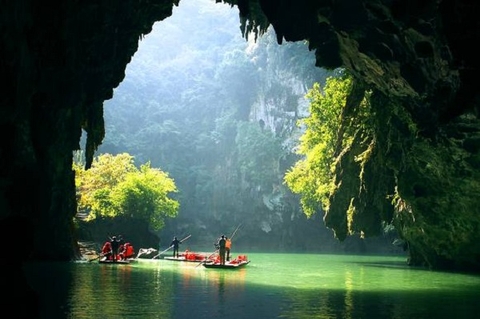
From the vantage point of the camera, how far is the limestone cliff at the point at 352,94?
13.5 m

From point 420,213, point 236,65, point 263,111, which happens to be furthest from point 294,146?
point 420,213

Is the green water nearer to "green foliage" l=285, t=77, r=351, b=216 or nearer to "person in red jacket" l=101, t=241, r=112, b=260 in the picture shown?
"person in red jacket" l=101, t=241, r=112, b=260

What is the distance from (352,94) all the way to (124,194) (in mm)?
25812

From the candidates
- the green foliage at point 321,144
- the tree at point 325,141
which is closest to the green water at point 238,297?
the tree at point 325,141

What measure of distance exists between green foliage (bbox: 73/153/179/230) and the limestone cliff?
56.4 ft

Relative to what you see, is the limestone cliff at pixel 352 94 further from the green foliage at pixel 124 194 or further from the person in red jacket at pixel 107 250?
the green foliage at pixel 124 194

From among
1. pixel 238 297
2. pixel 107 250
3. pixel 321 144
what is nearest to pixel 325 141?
pixel 321 144

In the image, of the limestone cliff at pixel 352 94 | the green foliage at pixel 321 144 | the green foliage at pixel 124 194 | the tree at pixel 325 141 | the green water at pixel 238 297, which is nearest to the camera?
Result: the green water at pixel 238 297

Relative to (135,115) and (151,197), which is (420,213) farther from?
A: (135,115)

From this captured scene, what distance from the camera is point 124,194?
158 feet

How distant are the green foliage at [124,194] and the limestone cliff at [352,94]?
17181 mm

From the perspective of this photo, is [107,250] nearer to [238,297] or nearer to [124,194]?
[124,194]

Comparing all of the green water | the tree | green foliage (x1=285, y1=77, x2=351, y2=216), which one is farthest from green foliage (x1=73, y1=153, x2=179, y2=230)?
the green water

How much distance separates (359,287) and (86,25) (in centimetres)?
1588
